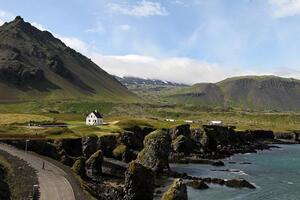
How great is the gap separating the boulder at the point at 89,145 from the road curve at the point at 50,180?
25.0 m

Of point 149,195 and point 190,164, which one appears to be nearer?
point 149,195

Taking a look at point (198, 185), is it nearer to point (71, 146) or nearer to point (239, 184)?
point (239, 184)

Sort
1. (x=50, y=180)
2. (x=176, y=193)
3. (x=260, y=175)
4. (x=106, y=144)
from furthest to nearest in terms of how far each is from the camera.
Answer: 1. (x=106, y=144)
2. (x=260, y=175)
3. (x=50, y=180)
4. (x=176, y=193)

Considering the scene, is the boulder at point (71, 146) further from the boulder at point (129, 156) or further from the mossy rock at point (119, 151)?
the boulder at point (129, 156)

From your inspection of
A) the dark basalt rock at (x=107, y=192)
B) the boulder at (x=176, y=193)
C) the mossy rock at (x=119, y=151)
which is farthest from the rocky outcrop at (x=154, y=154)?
the boulder at (x=176, y=193)

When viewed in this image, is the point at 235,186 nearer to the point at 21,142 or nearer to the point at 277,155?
the point at 21,142

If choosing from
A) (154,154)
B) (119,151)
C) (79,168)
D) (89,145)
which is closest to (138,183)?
(79,168)

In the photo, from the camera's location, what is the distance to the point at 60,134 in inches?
4611

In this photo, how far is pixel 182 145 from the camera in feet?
492

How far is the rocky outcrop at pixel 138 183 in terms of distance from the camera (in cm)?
6719

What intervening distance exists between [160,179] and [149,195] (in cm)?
2973

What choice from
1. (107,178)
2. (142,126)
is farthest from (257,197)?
(142,126)

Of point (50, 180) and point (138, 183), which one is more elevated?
point (50, 180)

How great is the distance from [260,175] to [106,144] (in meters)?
41.5
